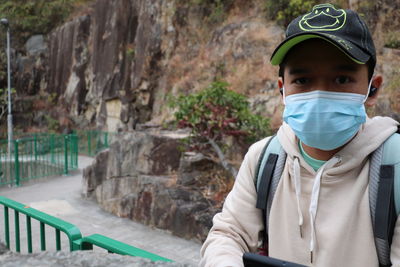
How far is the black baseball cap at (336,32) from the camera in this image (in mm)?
1281

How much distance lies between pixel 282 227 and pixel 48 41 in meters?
28.4

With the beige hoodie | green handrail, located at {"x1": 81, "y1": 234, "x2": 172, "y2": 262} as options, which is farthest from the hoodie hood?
green handrail, located at {"x1": 81, "y1": 234, "x2": 172, "y2": 262}

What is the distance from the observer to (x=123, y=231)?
23.0 ft

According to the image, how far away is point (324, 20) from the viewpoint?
136 centimetres

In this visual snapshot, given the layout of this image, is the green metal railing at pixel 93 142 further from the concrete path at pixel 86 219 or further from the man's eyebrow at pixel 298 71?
A: the man's eyebrow at pixel 298 71

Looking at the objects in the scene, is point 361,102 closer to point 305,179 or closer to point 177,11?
point 305,179

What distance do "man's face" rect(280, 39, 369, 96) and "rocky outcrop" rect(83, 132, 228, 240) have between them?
489cm

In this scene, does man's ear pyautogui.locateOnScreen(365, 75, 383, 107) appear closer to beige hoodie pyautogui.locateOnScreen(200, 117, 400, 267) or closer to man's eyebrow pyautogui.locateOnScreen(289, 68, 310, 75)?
beige hoodie pyautogui.locateOnScreen(200, 117, 400, 267)

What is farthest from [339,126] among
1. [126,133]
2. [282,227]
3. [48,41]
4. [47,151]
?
[48,41]

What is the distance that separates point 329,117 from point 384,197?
37 cm

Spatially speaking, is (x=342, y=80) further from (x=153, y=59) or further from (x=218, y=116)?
(x=153, y=59)

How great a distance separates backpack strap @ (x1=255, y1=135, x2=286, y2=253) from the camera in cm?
144

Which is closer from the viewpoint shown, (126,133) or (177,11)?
(126,133)

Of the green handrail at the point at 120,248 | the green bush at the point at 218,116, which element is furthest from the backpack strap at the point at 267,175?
the green bush at the point at 218,116
